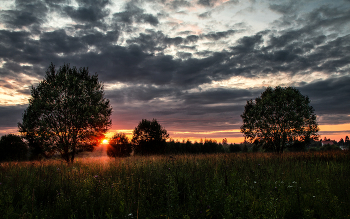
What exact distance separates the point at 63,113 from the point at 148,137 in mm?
18348

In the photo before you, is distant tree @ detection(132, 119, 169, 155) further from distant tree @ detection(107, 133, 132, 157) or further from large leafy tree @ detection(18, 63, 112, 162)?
large leafy tree @ detection(18, 63, 112, 162)

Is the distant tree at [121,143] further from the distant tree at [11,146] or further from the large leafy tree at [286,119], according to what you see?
the large leafy tree at [286,119]

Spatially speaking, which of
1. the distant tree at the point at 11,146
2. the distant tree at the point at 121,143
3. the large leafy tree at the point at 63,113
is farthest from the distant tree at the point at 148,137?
the distant tree at the point at 11,146

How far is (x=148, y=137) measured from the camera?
33.8m

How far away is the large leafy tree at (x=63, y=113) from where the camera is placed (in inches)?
652

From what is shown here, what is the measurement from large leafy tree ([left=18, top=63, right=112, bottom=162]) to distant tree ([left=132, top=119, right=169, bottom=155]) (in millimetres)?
15835

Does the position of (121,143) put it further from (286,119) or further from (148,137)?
(286,119)

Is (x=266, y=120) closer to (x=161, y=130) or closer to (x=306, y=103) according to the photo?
(x=306, y=103)

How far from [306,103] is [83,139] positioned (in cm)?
2813

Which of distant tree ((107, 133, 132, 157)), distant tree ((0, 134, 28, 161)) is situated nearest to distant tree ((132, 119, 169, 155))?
distant tree ((107, 133, 132, 157))

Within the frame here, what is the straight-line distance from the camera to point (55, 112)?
55.2ft

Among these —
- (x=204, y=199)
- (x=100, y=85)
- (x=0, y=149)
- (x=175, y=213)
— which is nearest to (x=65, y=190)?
(x=175, y=213)

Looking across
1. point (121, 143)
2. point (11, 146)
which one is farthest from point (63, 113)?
point (11, 146)

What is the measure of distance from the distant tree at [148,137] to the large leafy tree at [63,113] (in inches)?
623
